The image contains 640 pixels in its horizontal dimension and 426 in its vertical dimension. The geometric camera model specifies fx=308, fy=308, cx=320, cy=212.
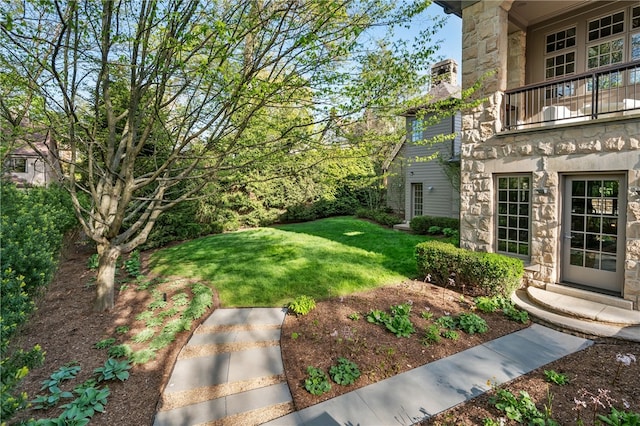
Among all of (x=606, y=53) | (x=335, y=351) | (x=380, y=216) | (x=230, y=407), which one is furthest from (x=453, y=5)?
(x=380, y=216)

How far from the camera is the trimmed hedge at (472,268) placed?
5469 millimetres

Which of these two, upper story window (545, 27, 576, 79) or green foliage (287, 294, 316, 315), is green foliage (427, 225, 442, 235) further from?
green foliage (287, 294, 316, 315)

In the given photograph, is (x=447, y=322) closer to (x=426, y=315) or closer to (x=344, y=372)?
(x=426, y=315)

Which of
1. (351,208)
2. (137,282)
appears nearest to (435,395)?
(137,282)

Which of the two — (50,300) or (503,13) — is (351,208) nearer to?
(503,13)

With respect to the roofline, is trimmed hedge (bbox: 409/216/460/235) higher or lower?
lower

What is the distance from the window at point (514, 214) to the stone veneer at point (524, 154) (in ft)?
0.55

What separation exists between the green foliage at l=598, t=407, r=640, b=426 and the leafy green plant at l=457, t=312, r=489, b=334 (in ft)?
5.75

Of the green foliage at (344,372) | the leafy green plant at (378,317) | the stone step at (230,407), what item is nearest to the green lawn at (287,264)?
the leafy green plant at (378,317)

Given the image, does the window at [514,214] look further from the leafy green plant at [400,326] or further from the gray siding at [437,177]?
the gray siding at [437,177]

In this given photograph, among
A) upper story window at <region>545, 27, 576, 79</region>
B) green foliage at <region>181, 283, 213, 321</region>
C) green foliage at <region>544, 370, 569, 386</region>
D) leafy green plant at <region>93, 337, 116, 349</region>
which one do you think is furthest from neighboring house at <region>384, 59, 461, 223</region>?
leafy green plant at <region>93, 337, 116, 349</region>

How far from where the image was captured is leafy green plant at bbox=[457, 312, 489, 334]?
4.52 m

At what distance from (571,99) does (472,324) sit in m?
5.82

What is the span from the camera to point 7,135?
3.98 metres
